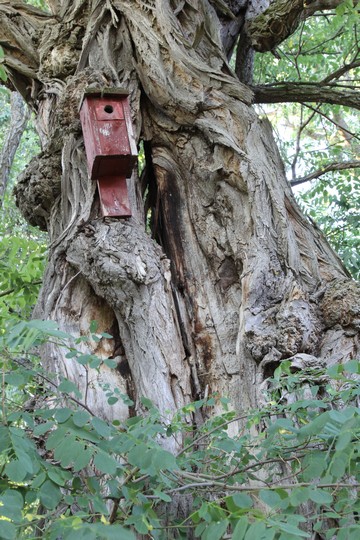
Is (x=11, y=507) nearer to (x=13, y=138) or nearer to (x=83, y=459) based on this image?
(x=83, y=459)

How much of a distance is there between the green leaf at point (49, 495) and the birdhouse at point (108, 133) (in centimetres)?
173

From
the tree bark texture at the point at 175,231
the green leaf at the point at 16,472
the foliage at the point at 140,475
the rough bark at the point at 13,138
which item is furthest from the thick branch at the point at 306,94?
the rough bark at the point at 13,138

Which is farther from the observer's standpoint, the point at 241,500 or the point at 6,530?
the point at 241,500

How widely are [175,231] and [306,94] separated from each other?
4.37ft

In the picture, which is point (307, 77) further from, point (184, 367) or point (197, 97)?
point (184, 367)

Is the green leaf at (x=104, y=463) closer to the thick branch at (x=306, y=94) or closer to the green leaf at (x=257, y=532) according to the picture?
the green leaf at (x=257, y=532)

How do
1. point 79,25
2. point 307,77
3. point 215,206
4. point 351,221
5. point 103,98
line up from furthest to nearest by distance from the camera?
point 307,77, point 351,221, point 79,25, point 215,206, point 103,98

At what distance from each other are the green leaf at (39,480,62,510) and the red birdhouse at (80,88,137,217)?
5.47 ft

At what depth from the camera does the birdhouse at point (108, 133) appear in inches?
117

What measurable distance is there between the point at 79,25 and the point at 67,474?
9.84ft

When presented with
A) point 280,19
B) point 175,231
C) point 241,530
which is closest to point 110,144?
point 175,231

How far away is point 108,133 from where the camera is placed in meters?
3.00

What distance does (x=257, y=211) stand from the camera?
3.09m

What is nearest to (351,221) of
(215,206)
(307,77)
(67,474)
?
(307,77)
